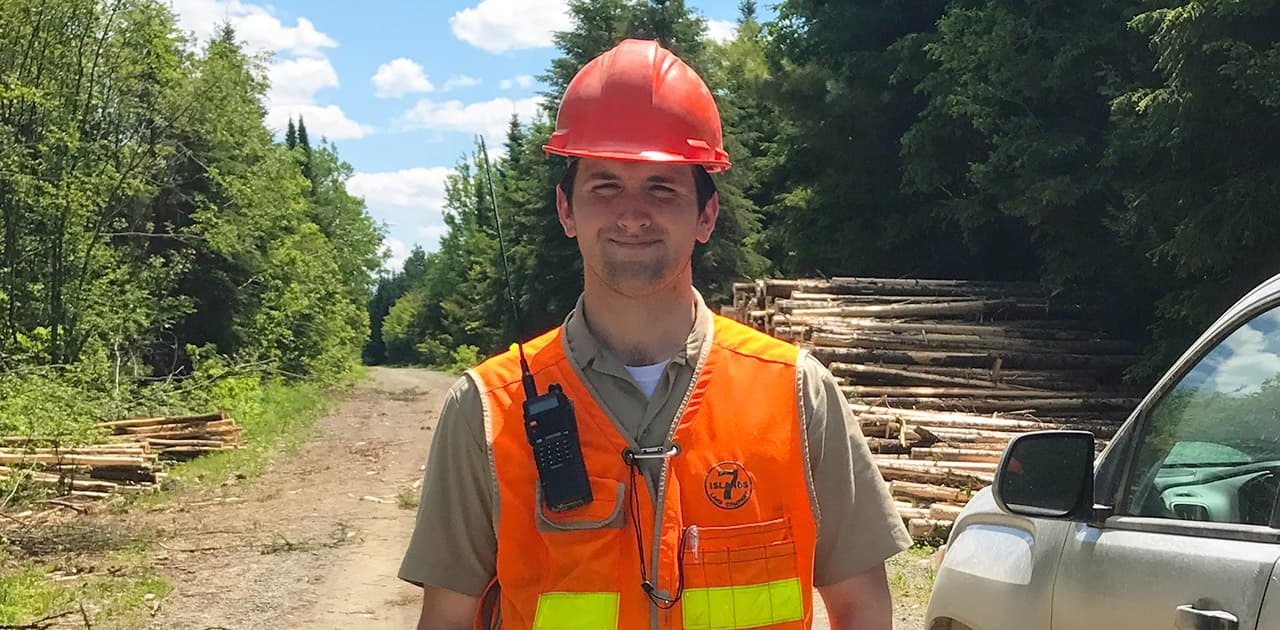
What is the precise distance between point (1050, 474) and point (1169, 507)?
31cm

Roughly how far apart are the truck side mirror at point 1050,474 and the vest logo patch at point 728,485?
1.20 metres

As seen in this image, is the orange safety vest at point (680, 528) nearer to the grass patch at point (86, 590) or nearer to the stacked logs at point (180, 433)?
the grass patch at point (86, 590)

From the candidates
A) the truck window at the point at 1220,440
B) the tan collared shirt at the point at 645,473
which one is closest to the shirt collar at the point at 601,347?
the tan collared shirt at the point at 645,473

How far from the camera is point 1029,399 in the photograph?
561 inches

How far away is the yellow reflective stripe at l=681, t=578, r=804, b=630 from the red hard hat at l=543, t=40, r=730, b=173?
837mm

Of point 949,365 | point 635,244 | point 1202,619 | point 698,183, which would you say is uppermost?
point 698,183

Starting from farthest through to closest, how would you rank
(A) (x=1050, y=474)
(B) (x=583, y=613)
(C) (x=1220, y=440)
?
(A) (x=1050, y=474)
(C) (x=1220, y=440)
(B) (x=583, y=613)

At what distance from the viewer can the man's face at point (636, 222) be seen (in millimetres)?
2230

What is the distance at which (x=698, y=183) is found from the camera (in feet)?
7.62

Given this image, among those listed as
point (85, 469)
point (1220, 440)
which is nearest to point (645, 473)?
point (1220, 440)

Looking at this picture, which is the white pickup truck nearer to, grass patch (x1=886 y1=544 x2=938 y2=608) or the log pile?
grass patch (x1=886 y1=544 x2=938 y2=608)

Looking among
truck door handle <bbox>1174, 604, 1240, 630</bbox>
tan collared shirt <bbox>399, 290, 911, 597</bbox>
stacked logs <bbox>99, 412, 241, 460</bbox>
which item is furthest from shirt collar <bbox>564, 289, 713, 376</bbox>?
stacked logs <bbox>99, 412, 241, 460</bbox>

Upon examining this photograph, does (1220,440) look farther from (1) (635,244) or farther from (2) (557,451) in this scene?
(2) (557,451)

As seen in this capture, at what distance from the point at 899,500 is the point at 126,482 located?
34.9ft
